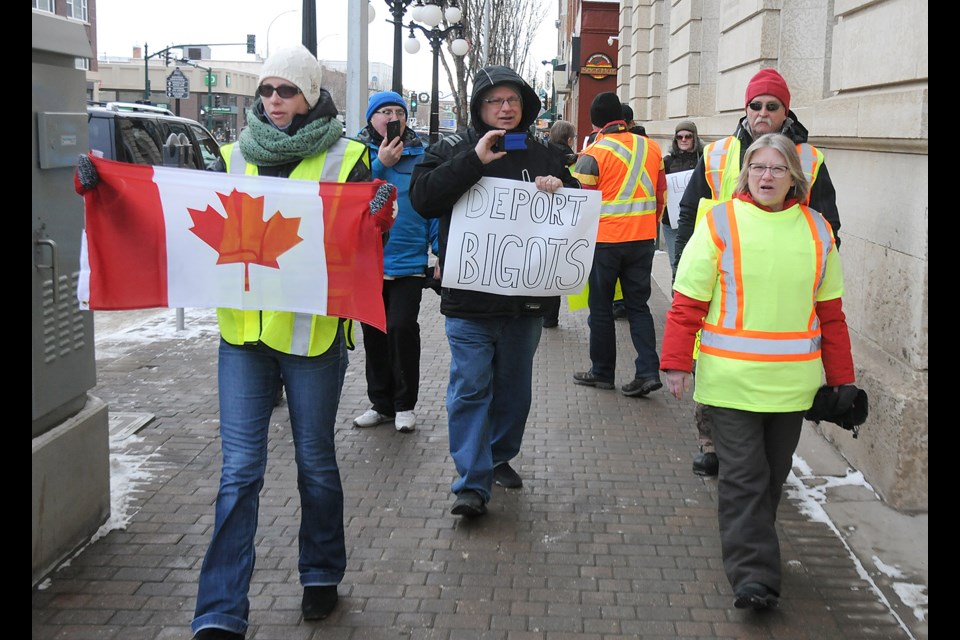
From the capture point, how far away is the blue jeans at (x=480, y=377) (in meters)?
4.88

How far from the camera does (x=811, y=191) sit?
4.95m

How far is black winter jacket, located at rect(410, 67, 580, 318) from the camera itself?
4.66m

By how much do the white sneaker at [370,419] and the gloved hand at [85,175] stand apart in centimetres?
306

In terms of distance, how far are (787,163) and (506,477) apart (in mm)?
2265

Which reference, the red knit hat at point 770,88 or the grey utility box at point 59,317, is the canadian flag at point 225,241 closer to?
the grey utility box at point 59,317

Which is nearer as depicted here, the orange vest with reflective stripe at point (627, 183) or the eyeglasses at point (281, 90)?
the eyeglasses at point (281, 90)

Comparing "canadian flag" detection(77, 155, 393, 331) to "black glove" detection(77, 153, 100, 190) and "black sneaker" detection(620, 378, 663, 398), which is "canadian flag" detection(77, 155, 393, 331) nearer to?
"black glove" detection(77, 153, 100, 190)

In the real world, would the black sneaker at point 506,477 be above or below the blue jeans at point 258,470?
below

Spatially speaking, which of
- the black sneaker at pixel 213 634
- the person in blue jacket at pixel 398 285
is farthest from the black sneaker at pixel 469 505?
the person in blue jacket at pixel 398 285

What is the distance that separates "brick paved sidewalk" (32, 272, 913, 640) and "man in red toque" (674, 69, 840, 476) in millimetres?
624
